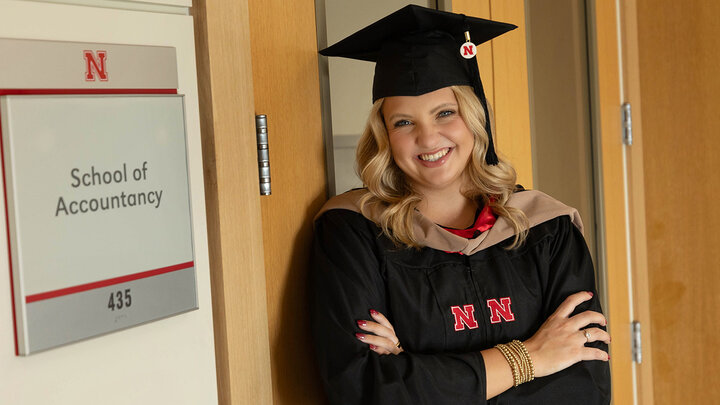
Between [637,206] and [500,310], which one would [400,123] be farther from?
[637,206]

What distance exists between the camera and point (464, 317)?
1562mm

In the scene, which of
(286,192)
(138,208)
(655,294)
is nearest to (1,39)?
(138,208)

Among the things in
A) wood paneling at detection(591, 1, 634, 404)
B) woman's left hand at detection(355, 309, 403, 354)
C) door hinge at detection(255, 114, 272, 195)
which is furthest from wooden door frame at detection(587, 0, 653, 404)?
door hinge at detection(255, 114, 272, 195)

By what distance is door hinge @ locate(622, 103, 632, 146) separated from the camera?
259 cm

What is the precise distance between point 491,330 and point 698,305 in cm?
136

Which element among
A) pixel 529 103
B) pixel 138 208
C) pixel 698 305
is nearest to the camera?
pixel 138 208

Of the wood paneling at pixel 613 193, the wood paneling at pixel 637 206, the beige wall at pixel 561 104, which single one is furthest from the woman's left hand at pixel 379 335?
the wood paneling at pixel 637 206

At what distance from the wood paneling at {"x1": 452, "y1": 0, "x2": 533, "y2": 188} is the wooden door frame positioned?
1.50ft

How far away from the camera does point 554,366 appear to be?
5.06 ft

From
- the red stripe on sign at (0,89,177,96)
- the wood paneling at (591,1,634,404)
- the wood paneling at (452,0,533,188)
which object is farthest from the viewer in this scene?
the wood paneling at (591,1,634,404)

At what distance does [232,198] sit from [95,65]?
0.35 meters

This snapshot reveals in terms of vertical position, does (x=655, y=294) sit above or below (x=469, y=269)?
below

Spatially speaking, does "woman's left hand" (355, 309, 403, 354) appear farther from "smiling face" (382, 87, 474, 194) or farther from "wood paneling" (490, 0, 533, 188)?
"wood paneling" (490, 0, 533, 188)

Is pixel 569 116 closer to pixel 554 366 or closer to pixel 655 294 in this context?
pixel 655 294
